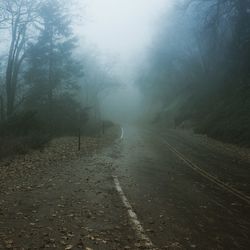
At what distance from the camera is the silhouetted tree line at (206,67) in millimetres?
32562

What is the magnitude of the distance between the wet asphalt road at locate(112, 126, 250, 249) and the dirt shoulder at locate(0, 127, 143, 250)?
58 centimetres

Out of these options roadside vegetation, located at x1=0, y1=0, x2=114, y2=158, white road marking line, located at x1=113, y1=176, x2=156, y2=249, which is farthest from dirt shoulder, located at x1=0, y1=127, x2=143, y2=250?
roadside vegetation, located at x1=0, y1=0, x2=114, y2=158

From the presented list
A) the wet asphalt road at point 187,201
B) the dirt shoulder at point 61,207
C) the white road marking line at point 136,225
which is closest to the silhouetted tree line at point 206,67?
the wet asphalt road at point 187,201

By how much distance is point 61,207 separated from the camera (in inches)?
383

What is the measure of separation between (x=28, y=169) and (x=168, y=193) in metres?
6.12

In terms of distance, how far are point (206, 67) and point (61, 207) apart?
1668 inches

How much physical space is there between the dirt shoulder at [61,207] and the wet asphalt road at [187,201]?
1.91 ft

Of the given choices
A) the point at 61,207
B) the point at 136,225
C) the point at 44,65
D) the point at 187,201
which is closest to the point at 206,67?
the point at 44,65

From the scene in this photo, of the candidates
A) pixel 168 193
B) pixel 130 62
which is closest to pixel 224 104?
pixel 168 193

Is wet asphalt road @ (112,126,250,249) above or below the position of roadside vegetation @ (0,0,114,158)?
below

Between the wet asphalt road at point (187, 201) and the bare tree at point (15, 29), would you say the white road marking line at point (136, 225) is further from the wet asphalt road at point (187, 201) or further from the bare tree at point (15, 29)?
the bare tree at point (15, 29)

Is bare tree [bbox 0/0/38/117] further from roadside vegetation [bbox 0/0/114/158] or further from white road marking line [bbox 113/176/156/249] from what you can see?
white road marking line [bbox 113/176/156/249]

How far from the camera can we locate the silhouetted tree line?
32562 mm

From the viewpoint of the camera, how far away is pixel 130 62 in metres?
90.8
